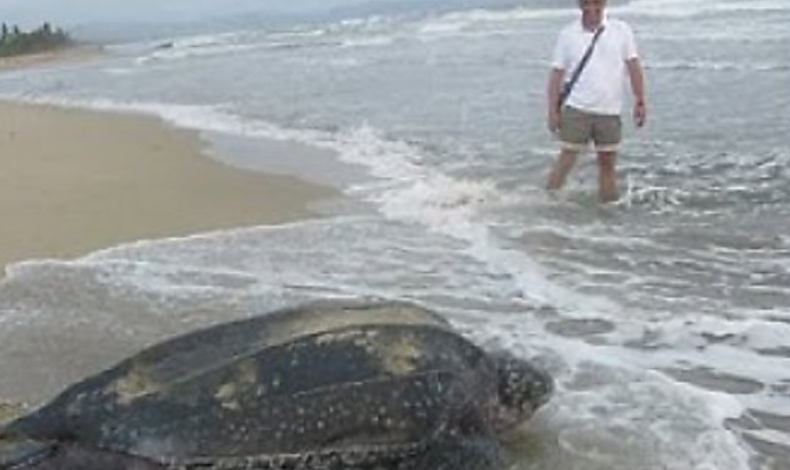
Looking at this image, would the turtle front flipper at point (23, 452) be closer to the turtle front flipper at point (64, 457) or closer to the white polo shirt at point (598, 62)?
the turtle front flipper at point (64, 457)

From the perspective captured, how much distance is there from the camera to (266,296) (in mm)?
6074

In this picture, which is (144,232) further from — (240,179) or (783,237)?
(783,237)

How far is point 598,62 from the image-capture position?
820cm

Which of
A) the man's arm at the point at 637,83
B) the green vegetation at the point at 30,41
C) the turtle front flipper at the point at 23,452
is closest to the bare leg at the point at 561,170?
the man's arm at the point at 637,83

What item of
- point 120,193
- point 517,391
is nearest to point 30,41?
point 120,193

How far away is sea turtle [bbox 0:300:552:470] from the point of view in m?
3.49

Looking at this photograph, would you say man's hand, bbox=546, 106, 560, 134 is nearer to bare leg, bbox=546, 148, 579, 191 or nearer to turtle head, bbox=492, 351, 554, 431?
bare leg, bbox=546, 148, 579, 191

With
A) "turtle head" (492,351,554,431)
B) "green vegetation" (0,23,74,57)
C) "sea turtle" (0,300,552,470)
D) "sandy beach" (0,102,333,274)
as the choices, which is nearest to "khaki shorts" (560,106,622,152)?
"sandy beach" (0,102,333,274)

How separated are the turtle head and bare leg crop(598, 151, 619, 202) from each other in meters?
4.23

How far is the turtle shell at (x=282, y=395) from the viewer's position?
3.50 metres

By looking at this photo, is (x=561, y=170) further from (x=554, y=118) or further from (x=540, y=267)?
(x=540, y=267)

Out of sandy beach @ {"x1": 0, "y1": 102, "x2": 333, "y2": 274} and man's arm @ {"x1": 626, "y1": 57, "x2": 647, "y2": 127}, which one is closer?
sandy beach @ {"x1": 0, "y1": 102, "x2": 333, "y2": 274}

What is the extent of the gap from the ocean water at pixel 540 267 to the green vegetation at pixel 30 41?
3997cm

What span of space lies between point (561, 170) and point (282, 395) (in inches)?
207
